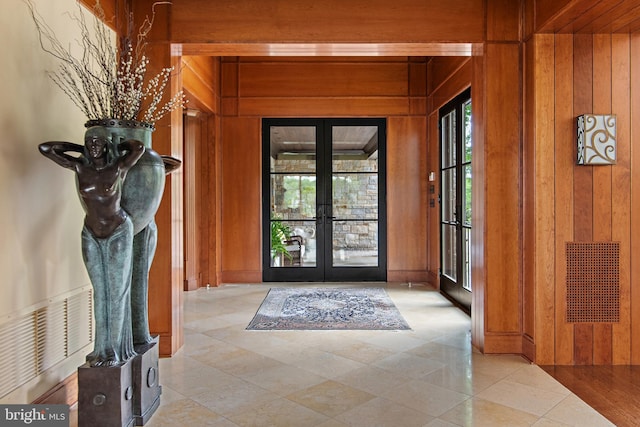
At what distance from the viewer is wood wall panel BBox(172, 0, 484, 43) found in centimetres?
367

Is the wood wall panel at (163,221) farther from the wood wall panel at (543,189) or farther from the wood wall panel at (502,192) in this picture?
the wood wall panel at (543,189)

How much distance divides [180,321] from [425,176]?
4.36m

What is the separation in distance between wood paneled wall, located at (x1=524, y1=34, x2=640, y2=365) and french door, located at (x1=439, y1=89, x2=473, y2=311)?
5.10 feet

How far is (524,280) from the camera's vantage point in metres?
3.66

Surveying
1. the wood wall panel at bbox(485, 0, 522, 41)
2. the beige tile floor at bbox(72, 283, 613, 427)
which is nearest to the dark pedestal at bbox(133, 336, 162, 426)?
the beige tile floor at bbox(72, 283, 613, 427)

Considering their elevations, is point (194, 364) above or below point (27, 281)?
below

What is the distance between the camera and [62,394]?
2727mm

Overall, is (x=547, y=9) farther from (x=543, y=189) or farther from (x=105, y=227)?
(x=105, y=227)

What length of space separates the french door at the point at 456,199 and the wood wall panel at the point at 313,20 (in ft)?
5.55

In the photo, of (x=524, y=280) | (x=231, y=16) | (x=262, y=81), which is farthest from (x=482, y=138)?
(x=262, y=81)

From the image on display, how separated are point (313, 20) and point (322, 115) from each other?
126 inches

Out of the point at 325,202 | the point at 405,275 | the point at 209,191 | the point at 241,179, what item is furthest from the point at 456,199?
the point at 209,191

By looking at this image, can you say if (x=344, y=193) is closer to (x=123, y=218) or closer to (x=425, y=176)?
(x=425, y=176)

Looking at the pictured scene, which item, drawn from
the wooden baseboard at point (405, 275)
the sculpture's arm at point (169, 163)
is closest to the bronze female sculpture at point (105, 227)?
the sculpture's arm at point (169, 163)
